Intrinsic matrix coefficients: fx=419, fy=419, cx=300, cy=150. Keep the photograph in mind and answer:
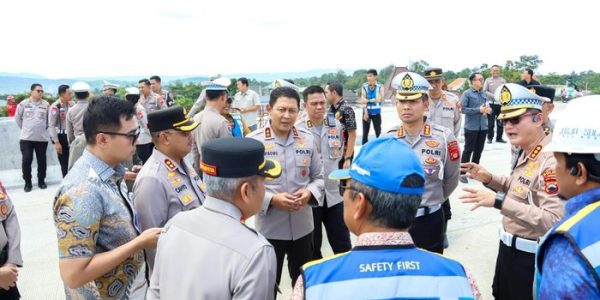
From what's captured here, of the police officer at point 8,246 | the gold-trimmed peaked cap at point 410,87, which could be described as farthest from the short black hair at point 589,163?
the police officer at point 8,246

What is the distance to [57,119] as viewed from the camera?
7.38 meters

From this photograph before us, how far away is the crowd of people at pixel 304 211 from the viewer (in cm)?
122

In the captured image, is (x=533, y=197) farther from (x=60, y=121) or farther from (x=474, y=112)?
(x=60, y=121)

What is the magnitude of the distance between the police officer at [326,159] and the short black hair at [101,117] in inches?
77.5

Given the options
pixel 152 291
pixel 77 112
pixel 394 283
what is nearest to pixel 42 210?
pixel 77 112

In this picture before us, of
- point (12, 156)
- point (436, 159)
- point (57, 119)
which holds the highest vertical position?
point (436, 159)

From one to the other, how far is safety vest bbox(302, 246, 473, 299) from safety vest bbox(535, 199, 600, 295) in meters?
0.33

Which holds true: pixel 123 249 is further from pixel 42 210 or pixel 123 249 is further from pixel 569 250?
pixel 42 210

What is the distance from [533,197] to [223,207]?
187 centimetres

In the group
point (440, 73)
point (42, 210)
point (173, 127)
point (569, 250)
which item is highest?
point (440, 73)

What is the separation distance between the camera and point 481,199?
2.28 metres

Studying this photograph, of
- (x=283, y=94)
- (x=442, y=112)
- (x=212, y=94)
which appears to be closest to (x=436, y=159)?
(x=283, y=94)

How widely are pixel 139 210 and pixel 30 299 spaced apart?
243 cm

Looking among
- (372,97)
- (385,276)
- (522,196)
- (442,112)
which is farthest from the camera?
(372,97)
